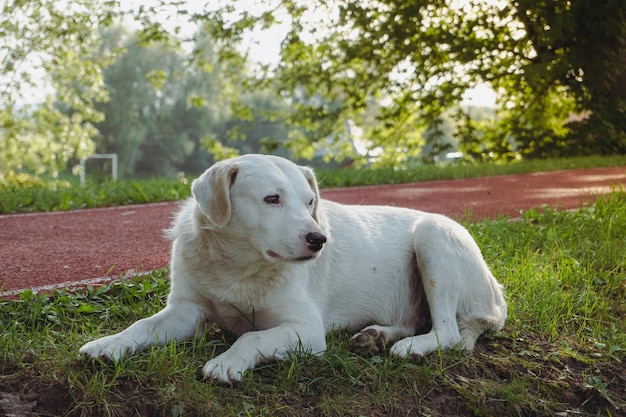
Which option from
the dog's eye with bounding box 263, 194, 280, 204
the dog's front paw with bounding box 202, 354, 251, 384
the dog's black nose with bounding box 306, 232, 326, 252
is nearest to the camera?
the dog's front paw with bounding box 202, 354, 251, 384

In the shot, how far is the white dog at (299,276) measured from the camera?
11.9ft

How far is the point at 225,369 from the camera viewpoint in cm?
330

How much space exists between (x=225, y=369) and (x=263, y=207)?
0.93 meters

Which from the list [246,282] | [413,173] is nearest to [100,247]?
[246,282]

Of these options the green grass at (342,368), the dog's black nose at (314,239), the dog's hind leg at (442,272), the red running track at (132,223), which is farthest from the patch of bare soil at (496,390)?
the red running track at (132,223)

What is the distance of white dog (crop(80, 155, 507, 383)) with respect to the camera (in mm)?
3637

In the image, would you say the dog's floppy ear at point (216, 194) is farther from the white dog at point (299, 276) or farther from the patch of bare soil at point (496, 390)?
the patch of bare soil at point (496, 390)

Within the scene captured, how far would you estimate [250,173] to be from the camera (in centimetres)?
386

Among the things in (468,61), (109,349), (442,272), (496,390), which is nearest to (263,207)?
(109,349)

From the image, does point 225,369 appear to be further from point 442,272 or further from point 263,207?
point 442,272

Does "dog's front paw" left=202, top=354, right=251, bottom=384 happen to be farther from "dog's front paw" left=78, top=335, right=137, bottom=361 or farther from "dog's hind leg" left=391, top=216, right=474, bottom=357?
"dog's hind leg" left=391, top=216, right=474, bottom=357

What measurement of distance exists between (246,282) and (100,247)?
3.03 m

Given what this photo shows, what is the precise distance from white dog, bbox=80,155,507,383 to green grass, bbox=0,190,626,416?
12cm

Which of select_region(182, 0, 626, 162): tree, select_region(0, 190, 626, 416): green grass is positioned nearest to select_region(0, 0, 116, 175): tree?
select_region(182, 0, 626, 162): tree
